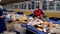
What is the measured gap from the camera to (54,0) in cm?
555

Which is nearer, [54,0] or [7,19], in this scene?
[7,19]

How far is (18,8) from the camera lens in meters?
7.02

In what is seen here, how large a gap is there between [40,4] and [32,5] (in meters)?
0.56

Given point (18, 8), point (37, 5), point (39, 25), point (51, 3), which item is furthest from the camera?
point (18, 8)

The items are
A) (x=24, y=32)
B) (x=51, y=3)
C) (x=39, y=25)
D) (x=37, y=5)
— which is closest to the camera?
(x=24, y=32)

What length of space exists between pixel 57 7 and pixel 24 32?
12.4ft

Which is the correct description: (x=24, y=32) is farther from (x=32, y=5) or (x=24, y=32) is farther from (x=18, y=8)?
(x=18, y=8)

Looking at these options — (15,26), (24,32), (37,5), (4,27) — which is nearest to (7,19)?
(4,27)

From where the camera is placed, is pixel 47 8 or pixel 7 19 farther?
pixel 47 8

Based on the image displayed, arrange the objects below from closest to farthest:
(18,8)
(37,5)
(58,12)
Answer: (58,12), (37,5), (18,8)

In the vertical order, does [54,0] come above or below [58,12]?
above

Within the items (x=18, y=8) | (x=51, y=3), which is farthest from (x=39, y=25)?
(x=18, y=8)

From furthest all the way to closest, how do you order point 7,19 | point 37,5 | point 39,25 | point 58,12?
point 37,5, point 58,12, point 7,19, point 39,25

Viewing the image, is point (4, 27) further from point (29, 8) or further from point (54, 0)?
point (29, 8)
